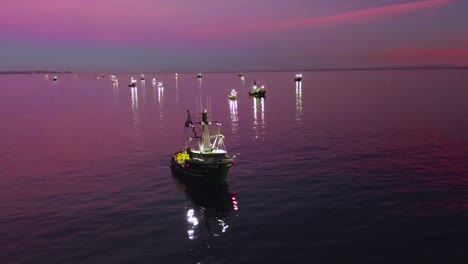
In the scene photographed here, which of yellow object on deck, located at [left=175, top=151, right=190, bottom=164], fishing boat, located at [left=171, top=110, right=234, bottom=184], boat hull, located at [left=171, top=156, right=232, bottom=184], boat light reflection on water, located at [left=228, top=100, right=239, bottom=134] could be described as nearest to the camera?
boat hull, located at [left=171, top=156, right=232, bottom=184]

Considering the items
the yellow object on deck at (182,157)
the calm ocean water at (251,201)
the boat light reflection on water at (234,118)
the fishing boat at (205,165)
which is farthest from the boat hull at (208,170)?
the boat light reflection on water at (234,118)

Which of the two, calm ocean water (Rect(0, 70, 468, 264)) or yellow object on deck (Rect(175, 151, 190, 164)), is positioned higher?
yellow object on deck (Rect(175, 151, 190, 164))

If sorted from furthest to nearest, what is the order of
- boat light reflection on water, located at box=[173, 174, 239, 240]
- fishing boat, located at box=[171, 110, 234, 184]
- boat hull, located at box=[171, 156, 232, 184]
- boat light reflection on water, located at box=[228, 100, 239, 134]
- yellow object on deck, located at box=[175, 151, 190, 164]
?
boat light reflection on water, located at box=[228, 100, 239, 134], yellow object on deck, located at box=[175, 151, 190, 164], fishing boat, located at box=[171, 110, 234, 184], boat hull, located at box=[171, 156, 232, 184], boat light reflection on water, located at box=[173, 174, 239, 240]

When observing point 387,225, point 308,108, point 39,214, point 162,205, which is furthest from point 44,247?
point 308,108

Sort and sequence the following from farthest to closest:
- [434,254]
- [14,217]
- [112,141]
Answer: [112,141] < [14,217] < [434,254]

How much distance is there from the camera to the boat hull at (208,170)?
5594 cm

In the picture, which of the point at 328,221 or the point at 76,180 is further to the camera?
the point at 76,180

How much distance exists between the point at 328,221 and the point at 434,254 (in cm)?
1034

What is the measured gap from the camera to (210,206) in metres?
49.2

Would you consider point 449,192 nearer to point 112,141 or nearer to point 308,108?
point 112,141

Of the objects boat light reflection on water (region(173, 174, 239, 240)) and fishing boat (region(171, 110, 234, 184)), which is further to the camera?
fishing boat (region(171, 110, 234, 184))

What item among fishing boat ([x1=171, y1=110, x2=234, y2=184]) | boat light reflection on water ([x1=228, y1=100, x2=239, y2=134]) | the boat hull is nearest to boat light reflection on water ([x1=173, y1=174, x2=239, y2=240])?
the boat hull

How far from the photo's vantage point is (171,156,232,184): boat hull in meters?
55.9

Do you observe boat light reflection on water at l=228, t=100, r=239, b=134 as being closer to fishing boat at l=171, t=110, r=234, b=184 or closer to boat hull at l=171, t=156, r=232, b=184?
fishing boat at l=171, t=110, r=234, b=184
